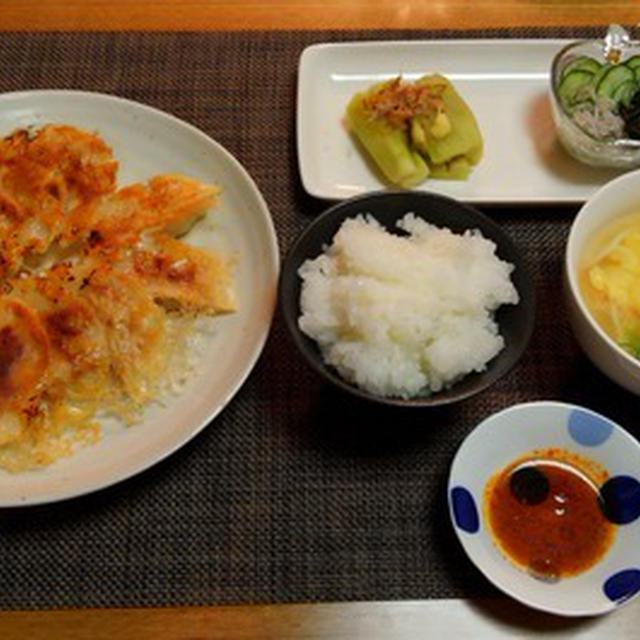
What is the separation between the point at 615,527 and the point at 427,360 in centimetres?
39

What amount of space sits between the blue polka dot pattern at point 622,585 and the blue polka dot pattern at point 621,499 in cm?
9

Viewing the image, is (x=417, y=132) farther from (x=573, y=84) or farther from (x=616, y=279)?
(x=616, y=279)

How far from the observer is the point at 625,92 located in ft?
5.87

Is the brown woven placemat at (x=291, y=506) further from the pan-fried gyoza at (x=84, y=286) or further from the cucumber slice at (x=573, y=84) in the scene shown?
the cucumber slice at (x=573, y=84)

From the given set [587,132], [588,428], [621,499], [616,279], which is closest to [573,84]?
[587,132]

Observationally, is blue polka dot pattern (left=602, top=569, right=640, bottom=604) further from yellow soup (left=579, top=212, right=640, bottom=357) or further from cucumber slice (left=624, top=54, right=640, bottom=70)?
cucumber slice (left=624, top=54, right=640, bottom=70)

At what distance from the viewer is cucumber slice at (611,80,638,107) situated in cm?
178

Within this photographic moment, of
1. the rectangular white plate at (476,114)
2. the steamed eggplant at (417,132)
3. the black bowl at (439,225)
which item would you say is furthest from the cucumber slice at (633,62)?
the black bowl at (439,225)

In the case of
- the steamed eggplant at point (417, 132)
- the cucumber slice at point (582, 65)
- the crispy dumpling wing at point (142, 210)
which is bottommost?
the crispy dumpling wing at point (142, 210)

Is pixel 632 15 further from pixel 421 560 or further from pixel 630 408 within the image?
pixel 421 560

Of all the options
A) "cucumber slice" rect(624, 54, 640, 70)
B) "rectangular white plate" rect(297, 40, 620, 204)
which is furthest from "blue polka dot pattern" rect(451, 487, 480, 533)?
"cucumber slice" rect(624, 54, 640, 70)

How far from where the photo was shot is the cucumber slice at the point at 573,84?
1.80m

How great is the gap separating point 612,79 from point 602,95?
0.14ft

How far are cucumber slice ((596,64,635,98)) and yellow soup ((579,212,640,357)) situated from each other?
0.37 meters
